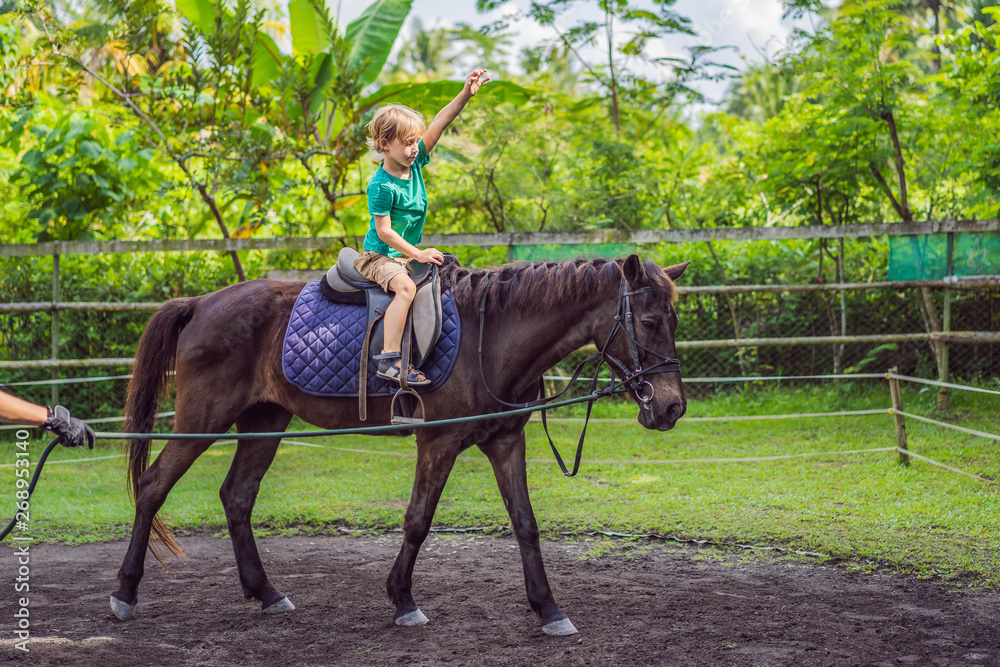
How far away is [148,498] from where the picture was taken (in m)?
3.76

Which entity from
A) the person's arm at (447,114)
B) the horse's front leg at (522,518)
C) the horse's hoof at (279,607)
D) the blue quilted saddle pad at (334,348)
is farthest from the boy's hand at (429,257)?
the horse's hoof at (279,607)

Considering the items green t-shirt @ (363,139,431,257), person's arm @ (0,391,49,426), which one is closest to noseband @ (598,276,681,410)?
green t-shirt @ (363,139,431,257)

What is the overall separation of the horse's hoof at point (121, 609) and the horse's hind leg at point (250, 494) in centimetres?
51

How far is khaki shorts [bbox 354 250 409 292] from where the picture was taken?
3504mm

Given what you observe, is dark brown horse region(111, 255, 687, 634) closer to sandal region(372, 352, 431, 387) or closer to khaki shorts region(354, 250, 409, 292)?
sandal region(372, 352, 431, 387)

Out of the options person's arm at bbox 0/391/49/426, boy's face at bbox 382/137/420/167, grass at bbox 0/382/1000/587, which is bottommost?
grass at bbox 0/382/1000/587

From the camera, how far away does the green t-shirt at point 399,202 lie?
3383 millimetres

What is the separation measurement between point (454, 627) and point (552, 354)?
1314mm

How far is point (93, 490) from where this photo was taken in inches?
238

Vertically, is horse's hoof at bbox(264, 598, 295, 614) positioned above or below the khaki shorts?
below

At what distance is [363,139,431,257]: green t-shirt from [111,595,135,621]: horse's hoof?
2024 mm

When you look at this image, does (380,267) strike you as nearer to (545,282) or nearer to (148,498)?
(545,282)

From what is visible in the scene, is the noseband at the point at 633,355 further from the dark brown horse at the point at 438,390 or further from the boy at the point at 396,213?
the boy at the point at 396,213

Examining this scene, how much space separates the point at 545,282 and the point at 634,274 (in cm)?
44
